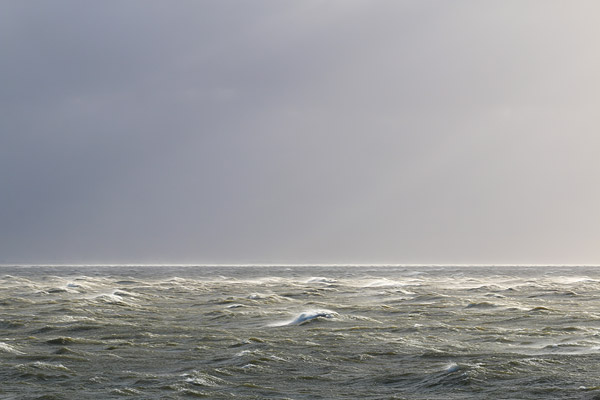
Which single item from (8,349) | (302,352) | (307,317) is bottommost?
(8,349)

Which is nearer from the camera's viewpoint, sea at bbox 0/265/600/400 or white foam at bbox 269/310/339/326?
sea at bbox 0/265/600/400

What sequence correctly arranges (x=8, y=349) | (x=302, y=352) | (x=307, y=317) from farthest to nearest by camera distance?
(x=307, y=317), (x=8, y=349), (x=302, y=352)

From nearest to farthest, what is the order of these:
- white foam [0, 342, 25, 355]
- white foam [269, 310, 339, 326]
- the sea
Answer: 1. the sea
2. white foam [0, 342, 25, 355]
3. white foam [269, 310, 339, 326]

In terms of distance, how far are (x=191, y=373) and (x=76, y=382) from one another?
12.6 feet

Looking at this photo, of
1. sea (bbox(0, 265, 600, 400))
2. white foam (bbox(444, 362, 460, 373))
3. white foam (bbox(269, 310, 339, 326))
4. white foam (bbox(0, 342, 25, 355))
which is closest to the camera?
sea (bbox(0, 265, 600, 400))

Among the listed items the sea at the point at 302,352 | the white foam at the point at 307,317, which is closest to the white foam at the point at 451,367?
the sea at the point at 302,352

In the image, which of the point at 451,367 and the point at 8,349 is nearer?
the point at 451,367

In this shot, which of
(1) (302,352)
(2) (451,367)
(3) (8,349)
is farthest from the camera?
(3) (8,349)

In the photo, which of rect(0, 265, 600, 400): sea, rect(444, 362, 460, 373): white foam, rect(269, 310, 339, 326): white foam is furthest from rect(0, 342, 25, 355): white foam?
rect(444, 362, 460, 373): white foam

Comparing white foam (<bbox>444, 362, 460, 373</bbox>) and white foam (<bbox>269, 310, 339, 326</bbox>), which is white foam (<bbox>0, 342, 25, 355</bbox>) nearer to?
white foam (<bbox>269, 310, 339, 326</bbox>)

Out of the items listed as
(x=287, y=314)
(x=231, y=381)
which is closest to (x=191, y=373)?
(x=231, y=381)

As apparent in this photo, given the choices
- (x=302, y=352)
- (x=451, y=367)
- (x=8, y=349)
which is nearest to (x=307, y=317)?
(x=302, y=352)

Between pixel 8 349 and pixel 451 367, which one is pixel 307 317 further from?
pixel 451 367

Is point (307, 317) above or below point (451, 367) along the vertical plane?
above
